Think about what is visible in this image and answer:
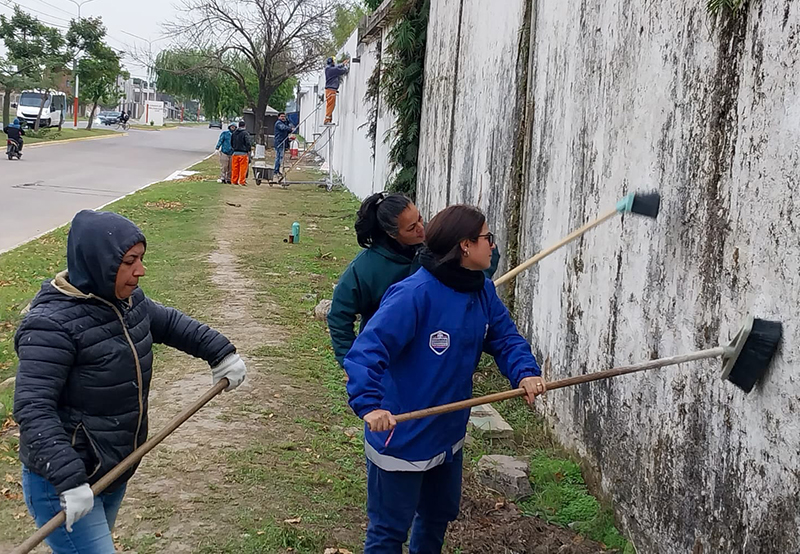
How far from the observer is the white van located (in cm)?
4125

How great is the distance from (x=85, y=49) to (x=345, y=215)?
34.3 meters

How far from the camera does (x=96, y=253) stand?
2662mm

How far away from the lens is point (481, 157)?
7738 millimetres

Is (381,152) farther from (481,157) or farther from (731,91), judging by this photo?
(731,91)

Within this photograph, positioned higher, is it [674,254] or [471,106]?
[471,106]

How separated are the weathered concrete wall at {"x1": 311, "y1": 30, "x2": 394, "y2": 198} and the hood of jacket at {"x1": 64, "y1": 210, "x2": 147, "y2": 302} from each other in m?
11.3

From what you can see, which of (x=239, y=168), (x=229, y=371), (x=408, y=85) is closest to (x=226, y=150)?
(x=239, y=168)

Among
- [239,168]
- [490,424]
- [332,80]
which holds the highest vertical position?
[332,80]

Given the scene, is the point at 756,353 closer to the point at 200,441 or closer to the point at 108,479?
the point at 108,479

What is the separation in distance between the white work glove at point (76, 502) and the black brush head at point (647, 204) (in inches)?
97.7

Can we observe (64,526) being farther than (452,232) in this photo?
No

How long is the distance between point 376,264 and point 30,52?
39.6 meters

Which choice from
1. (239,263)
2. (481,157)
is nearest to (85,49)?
(239,263)

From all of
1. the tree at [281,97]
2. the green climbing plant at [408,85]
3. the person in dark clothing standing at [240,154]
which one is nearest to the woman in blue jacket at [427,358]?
the green climbing plant at [408,85]
